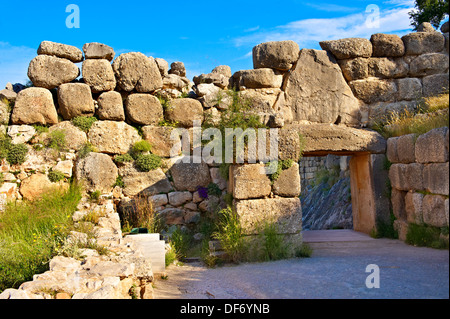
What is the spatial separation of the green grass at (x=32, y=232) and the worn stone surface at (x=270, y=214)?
2.77 metres

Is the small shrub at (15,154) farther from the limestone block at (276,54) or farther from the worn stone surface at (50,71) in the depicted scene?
the limestone block at (276,54)

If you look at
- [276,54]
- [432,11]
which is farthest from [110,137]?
[432,11]

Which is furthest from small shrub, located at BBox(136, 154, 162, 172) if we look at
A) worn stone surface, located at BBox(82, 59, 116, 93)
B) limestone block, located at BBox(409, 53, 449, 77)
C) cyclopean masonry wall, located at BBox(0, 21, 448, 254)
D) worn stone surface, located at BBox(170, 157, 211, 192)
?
limestone block, located at BBox(409, 53, 449, 77)

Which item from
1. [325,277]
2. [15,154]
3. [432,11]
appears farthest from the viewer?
[432,11]

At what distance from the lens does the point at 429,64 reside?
8.53 meters

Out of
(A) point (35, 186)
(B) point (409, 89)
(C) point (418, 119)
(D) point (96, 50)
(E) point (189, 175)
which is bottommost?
(A) point (35, 186)

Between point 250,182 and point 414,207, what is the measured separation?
2997mm

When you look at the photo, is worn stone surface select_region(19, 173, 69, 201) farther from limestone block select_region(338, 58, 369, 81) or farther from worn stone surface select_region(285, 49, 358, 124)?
limestone block select_region(338, 58, 369, 81)

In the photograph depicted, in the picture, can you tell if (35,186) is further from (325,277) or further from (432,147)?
(432,147)

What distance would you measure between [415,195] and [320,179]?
685 cm

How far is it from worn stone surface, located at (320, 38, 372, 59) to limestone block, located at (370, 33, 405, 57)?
15 cm

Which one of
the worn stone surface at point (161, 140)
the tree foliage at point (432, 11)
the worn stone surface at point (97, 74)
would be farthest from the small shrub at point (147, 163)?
the tree foliage at point (432, 11)

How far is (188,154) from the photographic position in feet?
26.4
